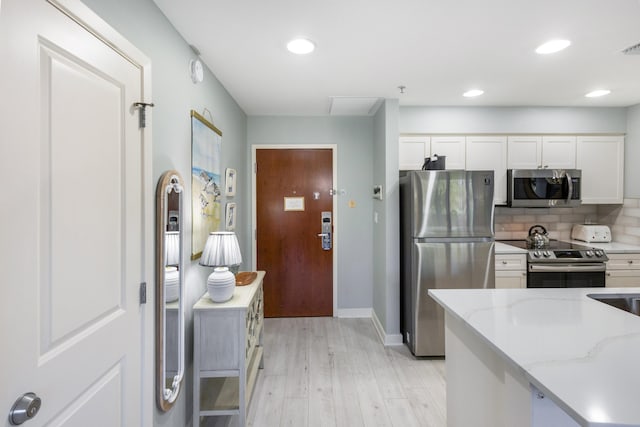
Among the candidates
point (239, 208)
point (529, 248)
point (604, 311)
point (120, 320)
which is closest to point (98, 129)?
point (120, 320)

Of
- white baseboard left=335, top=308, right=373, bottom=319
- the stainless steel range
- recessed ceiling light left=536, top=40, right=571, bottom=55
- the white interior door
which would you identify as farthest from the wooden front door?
the white interior door

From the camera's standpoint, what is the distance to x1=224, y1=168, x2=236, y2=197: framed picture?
9.49ft

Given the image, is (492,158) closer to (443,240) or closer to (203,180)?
(443,240)

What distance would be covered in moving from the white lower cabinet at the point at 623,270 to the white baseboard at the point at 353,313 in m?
2.39

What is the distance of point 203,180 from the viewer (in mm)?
2246

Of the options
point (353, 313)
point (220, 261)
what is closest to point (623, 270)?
point (353, 313)

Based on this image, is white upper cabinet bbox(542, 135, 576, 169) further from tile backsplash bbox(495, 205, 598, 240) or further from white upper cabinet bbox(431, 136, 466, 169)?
white upper cabinet bbox(431, 136, 466, 169)

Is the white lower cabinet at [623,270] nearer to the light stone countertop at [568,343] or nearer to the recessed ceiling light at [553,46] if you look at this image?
the light stone countertop at [568,343]

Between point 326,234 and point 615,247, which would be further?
point 326,234

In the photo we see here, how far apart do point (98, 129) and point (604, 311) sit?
2138mm

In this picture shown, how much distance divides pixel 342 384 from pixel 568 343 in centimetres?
183

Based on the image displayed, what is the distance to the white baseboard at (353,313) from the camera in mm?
3949

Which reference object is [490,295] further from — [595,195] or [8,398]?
[595,195]

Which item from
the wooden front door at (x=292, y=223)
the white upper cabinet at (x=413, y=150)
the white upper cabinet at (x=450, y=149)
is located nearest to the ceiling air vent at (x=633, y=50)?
the white upper cabinet at (x=450, y=149)
